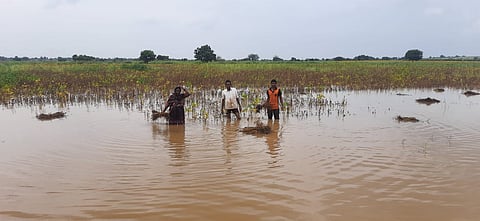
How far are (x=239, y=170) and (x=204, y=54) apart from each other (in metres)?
49.3

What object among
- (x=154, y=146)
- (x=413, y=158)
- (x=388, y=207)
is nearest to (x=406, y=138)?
(x=413, y=158)

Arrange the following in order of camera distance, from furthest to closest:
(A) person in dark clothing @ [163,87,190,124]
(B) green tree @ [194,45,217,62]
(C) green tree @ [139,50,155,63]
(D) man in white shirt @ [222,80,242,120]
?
(B) green tree @ [194,45,217,62]
(C) green tree @ [139,50,155,63]
(D) man in white shirt @ [222,80,242,120]
(A) person in dark clothing @ [163,87,190,124]

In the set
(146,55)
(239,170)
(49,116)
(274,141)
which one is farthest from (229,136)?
(146,55)

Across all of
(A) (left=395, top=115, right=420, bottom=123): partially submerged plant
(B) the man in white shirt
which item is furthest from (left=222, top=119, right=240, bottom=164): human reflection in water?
(A) (left=395, top=115, right=420, bottom=123): partially submerged plant

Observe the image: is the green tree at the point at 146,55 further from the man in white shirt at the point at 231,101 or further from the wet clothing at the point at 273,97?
the wet clothing at the point at 273,97

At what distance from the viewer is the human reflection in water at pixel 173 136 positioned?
6211mm

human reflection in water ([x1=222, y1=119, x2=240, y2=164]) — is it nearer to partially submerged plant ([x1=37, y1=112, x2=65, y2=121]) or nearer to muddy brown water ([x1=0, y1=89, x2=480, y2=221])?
muddy brown water ([x1=0, y1=89, x2=480, y2=221])

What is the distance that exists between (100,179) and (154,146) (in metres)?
1.83

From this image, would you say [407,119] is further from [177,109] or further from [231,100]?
[177,109]

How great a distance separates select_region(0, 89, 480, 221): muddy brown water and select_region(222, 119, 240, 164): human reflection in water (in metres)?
0.04

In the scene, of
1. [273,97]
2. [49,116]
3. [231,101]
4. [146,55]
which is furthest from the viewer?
[146,55]

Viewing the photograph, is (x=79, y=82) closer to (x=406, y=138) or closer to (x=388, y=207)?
Result: (x=406, y=138)

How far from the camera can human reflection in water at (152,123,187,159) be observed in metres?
6.21

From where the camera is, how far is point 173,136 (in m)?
7.53
